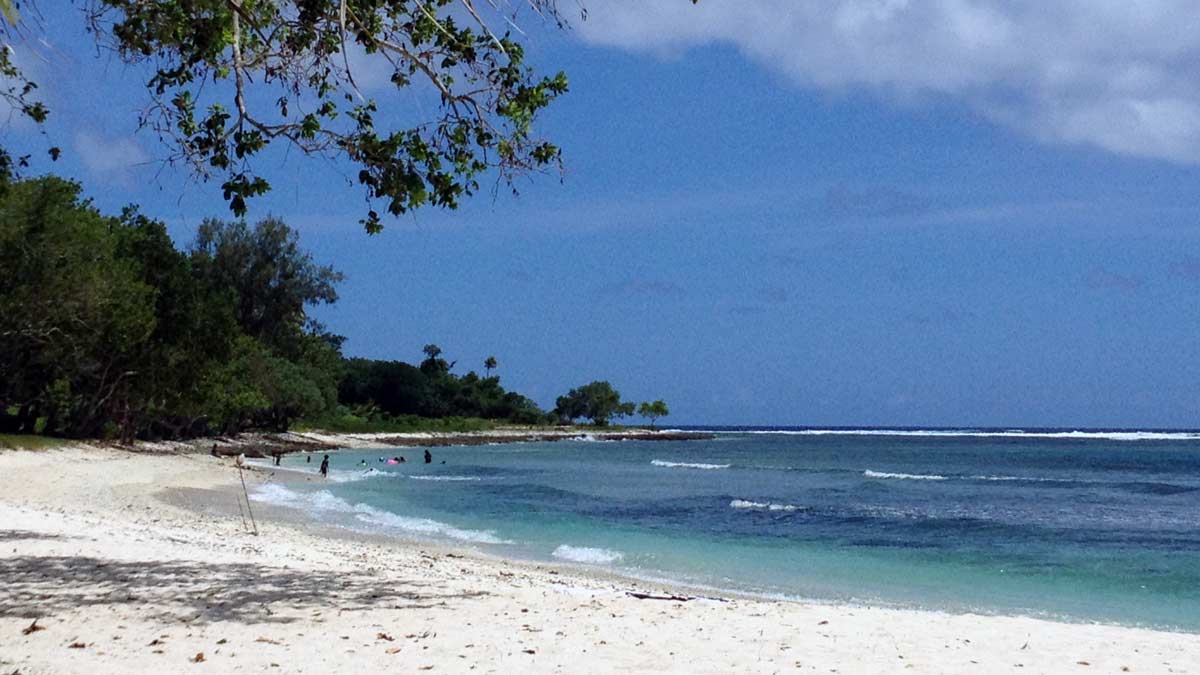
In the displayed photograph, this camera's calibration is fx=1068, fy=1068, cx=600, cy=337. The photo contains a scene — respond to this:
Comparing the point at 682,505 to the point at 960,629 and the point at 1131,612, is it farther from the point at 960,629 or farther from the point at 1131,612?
the point at 960,629

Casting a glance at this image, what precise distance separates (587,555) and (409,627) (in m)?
11.6

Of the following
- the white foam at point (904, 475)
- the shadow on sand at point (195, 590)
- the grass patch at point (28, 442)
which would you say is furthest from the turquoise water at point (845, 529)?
the grass patch at point (28, 442)

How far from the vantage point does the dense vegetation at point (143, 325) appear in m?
31.1

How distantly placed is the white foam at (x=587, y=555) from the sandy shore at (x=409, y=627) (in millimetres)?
4925

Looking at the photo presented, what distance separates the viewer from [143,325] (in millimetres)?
38000

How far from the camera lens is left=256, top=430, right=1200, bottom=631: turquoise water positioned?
16.7 m

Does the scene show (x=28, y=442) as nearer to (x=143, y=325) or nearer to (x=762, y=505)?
(x=143, y=325)

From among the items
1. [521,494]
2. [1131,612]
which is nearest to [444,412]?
[521,494]

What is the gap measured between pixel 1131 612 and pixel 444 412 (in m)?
105

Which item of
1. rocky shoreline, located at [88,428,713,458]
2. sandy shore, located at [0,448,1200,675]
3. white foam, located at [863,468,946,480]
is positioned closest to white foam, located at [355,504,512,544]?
sandy shore, located at [0,448,1200,675]

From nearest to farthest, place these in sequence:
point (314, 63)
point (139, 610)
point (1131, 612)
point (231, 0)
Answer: point (231, 0) < point (139, 610) < point (314, 63) < point (1131, 612)

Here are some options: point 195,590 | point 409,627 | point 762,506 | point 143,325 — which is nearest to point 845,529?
point 762,506

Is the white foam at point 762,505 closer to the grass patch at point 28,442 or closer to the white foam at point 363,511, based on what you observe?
the white foam at point 363,511

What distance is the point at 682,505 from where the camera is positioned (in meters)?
32.8
